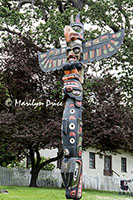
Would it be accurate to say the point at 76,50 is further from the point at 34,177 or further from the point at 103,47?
the point at 34,177

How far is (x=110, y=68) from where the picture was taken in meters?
18.8

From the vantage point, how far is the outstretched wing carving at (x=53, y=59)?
35.6 ft

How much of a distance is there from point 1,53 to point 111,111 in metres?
7.04

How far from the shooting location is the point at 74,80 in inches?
367

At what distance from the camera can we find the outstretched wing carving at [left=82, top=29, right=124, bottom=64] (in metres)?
9.75

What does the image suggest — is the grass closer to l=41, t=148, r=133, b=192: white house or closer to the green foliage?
the green foliage

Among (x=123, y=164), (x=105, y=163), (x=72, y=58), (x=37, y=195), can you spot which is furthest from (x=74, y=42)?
(x=123, y=164)

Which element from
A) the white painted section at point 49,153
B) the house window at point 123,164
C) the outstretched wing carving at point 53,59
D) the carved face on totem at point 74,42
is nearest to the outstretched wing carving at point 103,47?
the carved face on totem at point 74,42

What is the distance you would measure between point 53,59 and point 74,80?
6.68ft

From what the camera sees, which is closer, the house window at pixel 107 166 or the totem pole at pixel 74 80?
the totem pole at pixel 74 80

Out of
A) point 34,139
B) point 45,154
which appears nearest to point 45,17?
point 34,139

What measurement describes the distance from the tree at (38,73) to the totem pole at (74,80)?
20.0 feet

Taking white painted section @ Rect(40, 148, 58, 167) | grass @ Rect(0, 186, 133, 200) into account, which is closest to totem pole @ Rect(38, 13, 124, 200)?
grass @ Rect(0, 186, 133, 200)

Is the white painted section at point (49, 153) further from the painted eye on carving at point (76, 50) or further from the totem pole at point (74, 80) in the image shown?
the painted eye on carving at point (76, 50)
